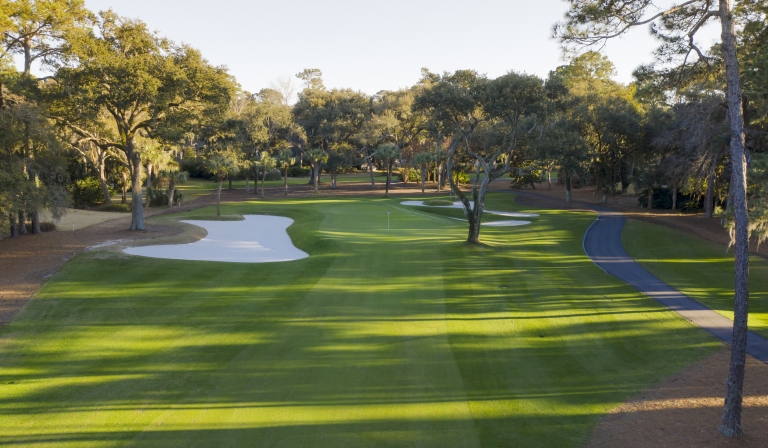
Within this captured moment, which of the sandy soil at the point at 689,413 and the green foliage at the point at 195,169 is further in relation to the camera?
the green foliage at the point at 195,169

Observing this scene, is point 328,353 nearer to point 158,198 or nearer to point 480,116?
point 480,116

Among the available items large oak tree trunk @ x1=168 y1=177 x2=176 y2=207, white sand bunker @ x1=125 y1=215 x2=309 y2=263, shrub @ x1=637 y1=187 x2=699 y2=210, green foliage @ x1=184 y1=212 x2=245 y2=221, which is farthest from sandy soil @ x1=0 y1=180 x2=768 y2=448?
large oak tree trunk @ x1=168 y1=177 x2=176 y2=207

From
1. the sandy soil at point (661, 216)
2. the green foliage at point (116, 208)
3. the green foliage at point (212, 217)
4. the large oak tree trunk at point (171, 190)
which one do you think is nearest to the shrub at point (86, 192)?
the green foliage at point (116, 208)

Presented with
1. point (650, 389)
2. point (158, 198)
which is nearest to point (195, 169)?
point (158, 198)

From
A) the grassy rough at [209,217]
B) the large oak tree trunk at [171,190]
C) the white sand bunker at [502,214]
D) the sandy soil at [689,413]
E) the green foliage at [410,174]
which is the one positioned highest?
the green foliage at [410,174]

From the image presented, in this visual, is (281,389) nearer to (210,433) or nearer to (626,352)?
(210,433)

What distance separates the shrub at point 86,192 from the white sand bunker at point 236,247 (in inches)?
800

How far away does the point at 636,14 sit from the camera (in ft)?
39.2

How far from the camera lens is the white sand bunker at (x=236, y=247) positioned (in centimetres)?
2452

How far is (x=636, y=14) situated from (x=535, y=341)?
338 inches

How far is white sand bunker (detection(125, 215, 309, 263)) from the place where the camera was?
80.4 ft

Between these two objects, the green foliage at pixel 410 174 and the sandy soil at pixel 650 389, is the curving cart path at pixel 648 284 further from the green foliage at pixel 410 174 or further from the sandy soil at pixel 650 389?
the green foliage at pixel 410 174

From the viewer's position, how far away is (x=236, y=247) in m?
27.9

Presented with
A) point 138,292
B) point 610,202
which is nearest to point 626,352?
point 138,292
